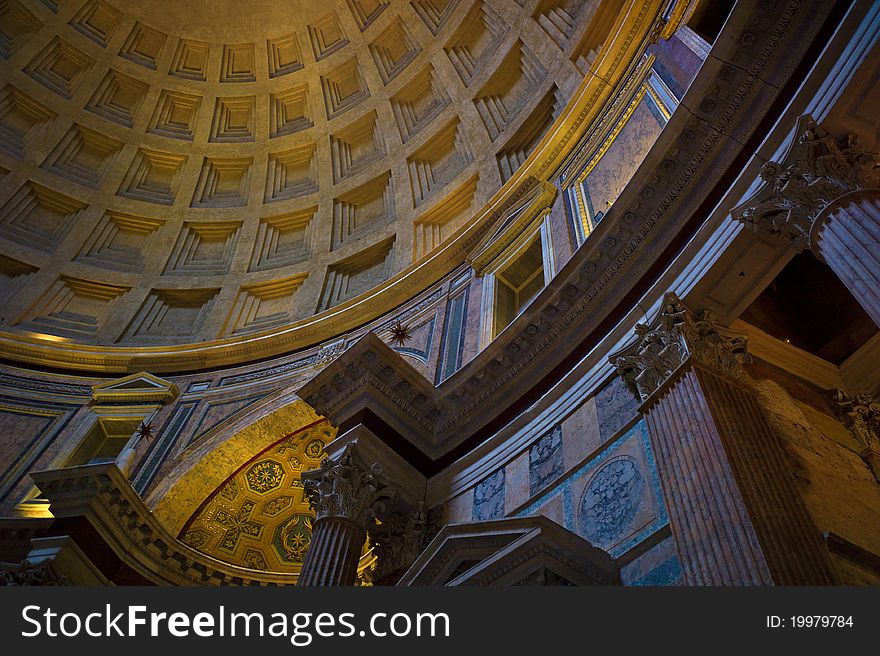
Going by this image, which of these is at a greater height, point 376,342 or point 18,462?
point 18,462

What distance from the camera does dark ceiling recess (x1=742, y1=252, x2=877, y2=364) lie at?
7.84 metres

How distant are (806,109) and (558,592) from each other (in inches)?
196

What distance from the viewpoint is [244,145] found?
22.0 metres

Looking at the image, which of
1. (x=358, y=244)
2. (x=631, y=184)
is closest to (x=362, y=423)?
(x=631, y=184)

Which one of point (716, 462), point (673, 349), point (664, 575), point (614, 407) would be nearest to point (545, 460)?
point (614, 407)

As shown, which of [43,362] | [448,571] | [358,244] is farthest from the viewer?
[358,244]

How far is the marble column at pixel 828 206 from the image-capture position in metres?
4.83

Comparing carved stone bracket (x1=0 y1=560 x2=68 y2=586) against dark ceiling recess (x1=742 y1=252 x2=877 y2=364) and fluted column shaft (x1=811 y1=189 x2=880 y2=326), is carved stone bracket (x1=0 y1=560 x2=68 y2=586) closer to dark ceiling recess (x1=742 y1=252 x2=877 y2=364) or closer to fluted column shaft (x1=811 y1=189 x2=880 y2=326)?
dark ceiling recess (x1=742 y1=252 x2=877 y2=364)

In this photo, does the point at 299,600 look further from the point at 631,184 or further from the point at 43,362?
the point at 43,362

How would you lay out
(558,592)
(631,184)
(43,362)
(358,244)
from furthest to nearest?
(358,244)
(43,362)
(631,184)
(558,592)

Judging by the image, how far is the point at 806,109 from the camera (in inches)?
242

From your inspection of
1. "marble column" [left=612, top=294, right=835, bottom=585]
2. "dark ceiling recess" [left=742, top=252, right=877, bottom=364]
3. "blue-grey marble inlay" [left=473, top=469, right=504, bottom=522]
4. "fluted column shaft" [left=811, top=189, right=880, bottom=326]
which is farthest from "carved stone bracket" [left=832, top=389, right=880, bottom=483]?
"blue-grey marble inlay" [left=473, top=469, right=504, bottom=522]

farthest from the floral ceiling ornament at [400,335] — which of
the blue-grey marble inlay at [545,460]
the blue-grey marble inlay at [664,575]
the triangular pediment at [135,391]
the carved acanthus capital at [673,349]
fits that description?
the blue-grey marble inlay at [664,575]

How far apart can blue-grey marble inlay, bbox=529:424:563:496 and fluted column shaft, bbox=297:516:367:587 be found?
6.95 ft
